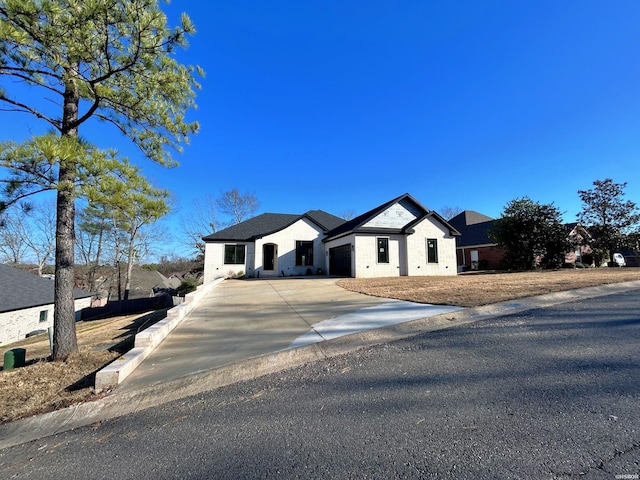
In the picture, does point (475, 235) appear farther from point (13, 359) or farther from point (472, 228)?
point (13, 359)

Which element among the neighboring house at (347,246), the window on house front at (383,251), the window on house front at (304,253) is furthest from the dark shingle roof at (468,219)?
the window on house front at (304,253)

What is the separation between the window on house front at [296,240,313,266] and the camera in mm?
22755

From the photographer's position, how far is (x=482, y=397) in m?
2.84

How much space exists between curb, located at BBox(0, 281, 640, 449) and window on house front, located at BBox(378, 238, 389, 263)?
1274cm

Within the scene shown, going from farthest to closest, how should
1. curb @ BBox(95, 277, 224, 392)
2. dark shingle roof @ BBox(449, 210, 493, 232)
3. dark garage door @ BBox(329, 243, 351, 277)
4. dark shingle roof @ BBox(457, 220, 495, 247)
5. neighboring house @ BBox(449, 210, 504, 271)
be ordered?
1. dark shingle roof @ BBox(449, 210, 493, 232)
2. dark shingle roof @ BBox(457, 220, 495, 247)
3. neighboring house @ BBox(449, 210, 504, 271)
4. dark garage door @ BBox(329, 243, 351, 277)
5. curb @ BBox(95, 277, 224, 392)

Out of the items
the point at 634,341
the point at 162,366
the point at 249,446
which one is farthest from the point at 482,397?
the point at 162,366

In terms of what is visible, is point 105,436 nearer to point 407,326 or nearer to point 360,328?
point 360,328

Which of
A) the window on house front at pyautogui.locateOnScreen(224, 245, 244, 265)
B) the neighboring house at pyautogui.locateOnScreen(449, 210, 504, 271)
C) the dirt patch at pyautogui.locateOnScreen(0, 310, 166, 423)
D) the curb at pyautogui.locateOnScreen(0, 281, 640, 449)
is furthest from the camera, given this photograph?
the neighboring house at pyautogui.locateOnScreen(449, 210, 504, 271)

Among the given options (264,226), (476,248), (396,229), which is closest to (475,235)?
(476,248)

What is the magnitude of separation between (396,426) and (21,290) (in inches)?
1144

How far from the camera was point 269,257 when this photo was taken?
23.9 m

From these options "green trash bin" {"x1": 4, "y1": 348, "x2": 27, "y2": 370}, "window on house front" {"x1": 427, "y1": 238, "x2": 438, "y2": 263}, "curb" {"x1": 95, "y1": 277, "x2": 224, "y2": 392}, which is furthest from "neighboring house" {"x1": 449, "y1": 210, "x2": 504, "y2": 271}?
"green trash bin" {"x1": 4, "y1": 348, "x2": 27, "y2": 370}

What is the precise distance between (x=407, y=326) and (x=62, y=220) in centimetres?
655

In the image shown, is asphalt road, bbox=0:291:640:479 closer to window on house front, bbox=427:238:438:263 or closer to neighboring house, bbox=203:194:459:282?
neighboring house, bbox=203:194:459:282
